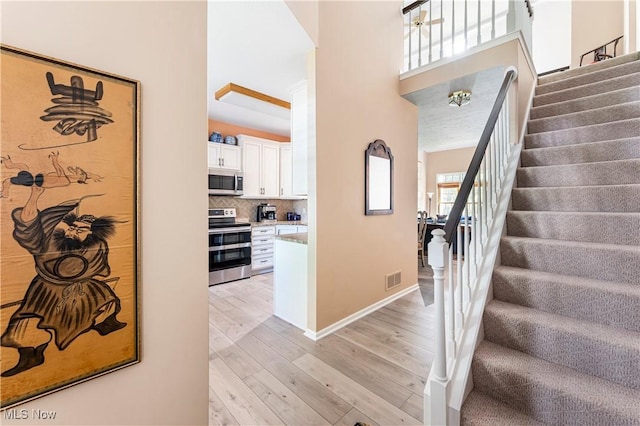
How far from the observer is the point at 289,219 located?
6031 mm

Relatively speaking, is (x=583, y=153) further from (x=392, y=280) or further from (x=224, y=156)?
(x=224, y=156)

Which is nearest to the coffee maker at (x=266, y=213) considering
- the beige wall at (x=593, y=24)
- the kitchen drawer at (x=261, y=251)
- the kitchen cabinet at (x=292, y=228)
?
the kitchen cabinet at (x=292, y=228)

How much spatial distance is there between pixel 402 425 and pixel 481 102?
13.3ft

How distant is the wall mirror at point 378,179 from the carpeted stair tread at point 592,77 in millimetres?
2132

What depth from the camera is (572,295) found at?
146 cm

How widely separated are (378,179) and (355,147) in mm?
548

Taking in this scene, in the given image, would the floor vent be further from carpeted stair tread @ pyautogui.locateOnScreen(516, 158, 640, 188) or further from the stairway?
carpeted stair tread @ pyautogui.locateOnScreen(516, 158, 640, 188)

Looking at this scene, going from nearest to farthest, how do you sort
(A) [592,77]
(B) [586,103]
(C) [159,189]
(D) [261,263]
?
(C) [159,189], (B) [586,103], (A) [592,77], (D) [261,263]

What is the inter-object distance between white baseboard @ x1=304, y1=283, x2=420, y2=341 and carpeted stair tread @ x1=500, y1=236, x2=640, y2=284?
159 cm

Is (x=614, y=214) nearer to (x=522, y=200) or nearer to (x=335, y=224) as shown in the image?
(x=522, y=200)

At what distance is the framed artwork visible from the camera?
829 millimetres

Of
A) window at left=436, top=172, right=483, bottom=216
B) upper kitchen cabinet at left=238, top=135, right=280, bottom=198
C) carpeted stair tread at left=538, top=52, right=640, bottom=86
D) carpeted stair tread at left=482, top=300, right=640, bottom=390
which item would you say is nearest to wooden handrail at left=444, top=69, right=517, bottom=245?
carpeted stair tread at left=482, top=300, right=640, bottom=390

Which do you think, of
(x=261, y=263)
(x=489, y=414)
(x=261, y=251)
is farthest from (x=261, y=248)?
(x=489, y=414)

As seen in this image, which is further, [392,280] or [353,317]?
[392,280]
